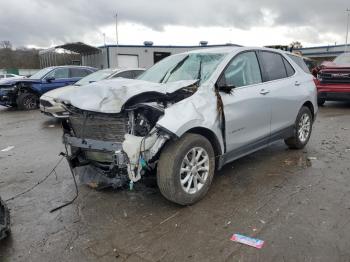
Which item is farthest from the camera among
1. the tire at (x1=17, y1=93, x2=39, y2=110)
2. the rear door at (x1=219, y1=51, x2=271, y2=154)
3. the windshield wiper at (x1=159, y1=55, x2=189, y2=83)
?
the tire at (x1=17, y1=93, x2=39, y2=110)

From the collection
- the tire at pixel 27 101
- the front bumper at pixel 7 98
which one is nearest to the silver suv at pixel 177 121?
the tire at pixel 27 101

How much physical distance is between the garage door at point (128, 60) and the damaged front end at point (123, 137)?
2533 centimetres

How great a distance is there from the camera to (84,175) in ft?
14.6

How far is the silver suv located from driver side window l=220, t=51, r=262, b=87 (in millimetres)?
14

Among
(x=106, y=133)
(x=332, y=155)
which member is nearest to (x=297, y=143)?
(x=332, y=155)

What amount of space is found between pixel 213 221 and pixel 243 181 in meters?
1.29

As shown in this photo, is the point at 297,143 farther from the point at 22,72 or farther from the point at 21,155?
the point at 22,72

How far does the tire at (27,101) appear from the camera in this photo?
547 inches

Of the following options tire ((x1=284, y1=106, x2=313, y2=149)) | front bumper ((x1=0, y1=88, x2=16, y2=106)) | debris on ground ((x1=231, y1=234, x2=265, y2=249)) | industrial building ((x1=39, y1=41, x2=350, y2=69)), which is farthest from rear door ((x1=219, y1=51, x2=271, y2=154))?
industrial building ((x1=39, y1=41, x2=350, y2=69))

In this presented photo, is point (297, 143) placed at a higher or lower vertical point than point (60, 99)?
lower

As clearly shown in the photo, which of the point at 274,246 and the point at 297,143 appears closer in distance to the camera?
the point at 274,246

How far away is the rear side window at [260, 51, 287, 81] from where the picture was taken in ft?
17.4

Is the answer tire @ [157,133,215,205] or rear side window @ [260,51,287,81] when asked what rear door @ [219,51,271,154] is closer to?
rear side window @ [260,51,287,81]

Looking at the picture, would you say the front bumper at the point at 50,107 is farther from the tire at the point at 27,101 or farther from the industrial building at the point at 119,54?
the industrial building at the point at 119,54
